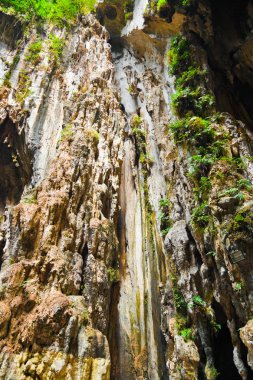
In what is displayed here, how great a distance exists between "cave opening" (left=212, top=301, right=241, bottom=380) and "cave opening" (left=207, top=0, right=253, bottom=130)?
8.52 meters

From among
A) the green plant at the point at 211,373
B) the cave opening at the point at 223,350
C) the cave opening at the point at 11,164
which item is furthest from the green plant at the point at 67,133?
the green plant at the point at 211,373

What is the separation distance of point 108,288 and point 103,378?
2.63 metres

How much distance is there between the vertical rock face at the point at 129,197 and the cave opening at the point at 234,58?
0.07 meters

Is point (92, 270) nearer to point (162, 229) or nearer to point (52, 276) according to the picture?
point (52, 276)

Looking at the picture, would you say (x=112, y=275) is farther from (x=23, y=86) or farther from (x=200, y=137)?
(x=23, y=86)

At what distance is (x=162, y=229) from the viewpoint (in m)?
10.6

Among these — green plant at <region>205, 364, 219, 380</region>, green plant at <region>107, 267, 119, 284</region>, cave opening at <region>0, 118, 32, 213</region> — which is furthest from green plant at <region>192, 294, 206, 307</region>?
cave opening at <region>0, 118, 32, 213</region>

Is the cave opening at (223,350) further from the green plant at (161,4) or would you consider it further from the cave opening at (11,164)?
the green plant at (161,4)

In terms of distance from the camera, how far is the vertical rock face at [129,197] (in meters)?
6.96

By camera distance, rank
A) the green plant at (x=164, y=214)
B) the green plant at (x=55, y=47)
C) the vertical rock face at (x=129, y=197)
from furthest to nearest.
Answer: the green plant at (x=55, y=47), the green plant at (x=164, y=214), the vertical rock face at (x=129, y=197)

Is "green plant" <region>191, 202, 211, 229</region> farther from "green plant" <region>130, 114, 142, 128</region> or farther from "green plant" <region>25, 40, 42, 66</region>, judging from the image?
"green plant" <region>25, 40, 42, 66</region>

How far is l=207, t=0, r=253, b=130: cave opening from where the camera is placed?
13.3m

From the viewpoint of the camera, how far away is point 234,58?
13.8 m

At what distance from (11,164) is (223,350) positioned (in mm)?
10677
